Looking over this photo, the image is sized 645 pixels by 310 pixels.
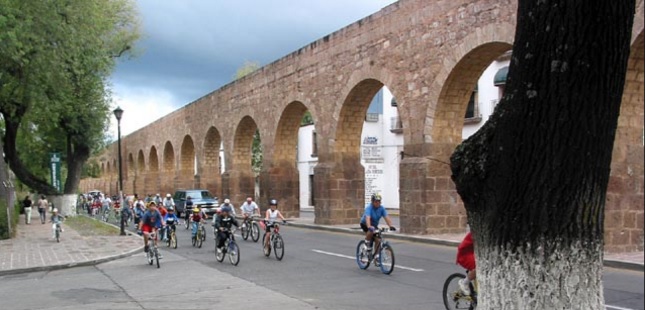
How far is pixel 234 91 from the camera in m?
34.2

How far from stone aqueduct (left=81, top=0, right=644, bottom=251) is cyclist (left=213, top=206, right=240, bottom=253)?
21.7 feet

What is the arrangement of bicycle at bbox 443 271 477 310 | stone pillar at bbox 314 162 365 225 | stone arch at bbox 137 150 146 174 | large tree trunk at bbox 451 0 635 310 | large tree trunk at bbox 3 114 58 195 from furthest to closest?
stone arch at bbox 137 150 146 174 < large tree trunk at bbox 3 114 58 195 < stone pillar at bbox 314 162 365 225 < bicycle at bbox 443 271 477 310 < large tree trunk at bbox 451 0 635 310

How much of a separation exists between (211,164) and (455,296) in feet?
Answer: 110

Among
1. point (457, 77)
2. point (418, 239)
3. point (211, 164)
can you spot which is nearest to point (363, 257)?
point (418, 239)

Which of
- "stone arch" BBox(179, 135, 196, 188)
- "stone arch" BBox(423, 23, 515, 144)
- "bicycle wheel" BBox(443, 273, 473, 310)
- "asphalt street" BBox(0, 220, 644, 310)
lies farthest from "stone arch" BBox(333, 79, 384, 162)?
"stone arch" BBox(179, 135, 196, 188)

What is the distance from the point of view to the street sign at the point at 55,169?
34.8 m

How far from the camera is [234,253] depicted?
13391mm

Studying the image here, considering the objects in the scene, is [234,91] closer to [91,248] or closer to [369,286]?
[91,248]

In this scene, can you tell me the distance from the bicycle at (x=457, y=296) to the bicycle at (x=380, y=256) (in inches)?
143

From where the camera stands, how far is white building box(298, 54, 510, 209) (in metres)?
28.3

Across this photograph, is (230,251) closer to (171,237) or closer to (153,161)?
(171,237)

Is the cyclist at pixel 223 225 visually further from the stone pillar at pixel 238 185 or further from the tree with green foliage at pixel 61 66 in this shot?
the stone pillar at pixel 238 185

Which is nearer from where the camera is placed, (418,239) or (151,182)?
(418,239)

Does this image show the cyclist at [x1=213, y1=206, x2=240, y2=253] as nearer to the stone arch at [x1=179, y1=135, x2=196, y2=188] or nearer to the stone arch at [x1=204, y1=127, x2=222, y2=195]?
the stone arch at [x1=204, y1=127, x2=222, y2=195]
